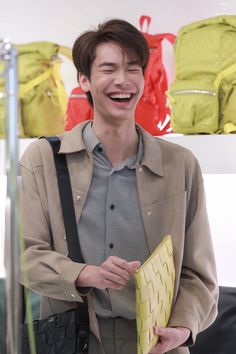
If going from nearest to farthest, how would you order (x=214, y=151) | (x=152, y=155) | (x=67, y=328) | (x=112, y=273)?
(x=112, y=273) < (x=67, y=328) < (x=152, y=155) < (x=214, y=151)

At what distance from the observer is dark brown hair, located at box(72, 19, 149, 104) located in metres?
1.10

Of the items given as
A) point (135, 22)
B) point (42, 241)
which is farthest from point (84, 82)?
point (135, 22)

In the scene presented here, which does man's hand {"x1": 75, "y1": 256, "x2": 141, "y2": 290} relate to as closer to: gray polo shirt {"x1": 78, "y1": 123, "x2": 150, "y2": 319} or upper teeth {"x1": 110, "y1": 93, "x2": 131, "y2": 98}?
gray polo shirt {"x1": 78, "y1": 123, "x2": 150, "y2": 319}

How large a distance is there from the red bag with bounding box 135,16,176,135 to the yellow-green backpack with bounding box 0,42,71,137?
10.3 inches

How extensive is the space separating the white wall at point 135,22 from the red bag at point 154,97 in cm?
9

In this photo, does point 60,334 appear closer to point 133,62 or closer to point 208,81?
point 133,62

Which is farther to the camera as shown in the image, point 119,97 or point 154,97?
point 154,97

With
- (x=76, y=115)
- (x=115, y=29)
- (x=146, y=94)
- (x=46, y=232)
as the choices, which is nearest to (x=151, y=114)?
(x=146, y=94)

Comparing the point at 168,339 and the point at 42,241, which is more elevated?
the point at 42,241

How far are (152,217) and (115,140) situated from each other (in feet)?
0.53

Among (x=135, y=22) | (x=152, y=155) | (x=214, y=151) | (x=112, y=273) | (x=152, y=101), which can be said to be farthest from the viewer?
(x=135, y=22)

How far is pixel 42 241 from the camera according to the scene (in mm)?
1055

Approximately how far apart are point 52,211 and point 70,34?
3.49 ft

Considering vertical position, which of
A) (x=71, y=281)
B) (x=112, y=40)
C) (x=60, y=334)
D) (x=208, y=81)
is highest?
(x=112, y=40)
